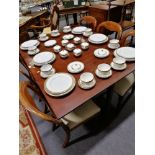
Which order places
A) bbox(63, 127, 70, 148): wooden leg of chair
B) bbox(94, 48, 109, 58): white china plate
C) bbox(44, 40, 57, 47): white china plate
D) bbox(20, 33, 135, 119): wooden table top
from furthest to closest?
bbox(44, 40, 57, 47): white china plate < bbox(94, 48, 109, 58): white china plate < bbox(63, 127, 70, 148): wooden leg of chair < bbox(20, 33, 135, 119): wooden table top

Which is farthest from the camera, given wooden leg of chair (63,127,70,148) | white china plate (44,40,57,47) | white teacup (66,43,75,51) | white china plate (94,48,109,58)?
white china plate (44,40,57,47)

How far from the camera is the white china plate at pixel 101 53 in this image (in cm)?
130

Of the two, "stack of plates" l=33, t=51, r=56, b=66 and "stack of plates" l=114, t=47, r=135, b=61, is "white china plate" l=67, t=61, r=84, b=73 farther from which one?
"stack of plates" l=114, t=47, r=135, b=61

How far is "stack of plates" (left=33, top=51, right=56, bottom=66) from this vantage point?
131cm

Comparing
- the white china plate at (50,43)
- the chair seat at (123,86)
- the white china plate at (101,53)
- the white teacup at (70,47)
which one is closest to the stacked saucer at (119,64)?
the white china plate at (101,53)

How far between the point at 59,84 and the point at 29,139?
33.6 inches

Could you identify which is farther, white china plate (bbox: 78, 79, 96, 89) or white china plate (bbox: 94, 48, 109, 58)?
white china plate (bbox: 94, 48, 109, 58)

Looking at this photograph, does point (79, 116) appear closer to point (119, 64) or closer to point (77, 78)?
point (77, 78)

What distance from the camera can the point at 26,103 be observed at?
2.97 feet

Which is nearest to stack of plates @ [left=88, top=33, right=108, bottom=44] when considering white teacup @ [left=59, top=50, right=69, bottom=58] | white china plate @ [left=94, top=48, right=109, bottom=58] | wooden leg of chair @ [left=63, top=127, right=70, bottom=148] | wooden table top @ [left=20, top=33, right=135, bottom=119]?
wooden table top @ [left=20, top=33, right=135, bottom=119]

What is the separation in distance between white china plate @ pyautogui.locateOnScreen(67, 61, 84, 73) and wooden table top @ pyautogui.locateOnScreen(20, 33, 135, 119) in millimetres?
36

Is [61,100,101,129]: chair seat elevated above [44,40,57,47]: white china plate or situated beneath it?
situated beneath

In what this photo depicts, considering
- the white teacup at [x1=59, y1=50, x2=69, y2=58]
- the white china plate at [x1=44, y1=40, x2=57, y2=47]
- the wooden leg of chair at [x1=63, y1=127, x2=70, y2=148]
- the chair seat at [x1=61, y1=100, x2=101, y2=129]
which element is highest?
the white china plate at [x1=44, y1=40, x2=57, y2=47]

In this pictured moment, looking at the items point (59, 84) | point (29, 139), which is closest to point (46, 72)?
point (59, 84)
